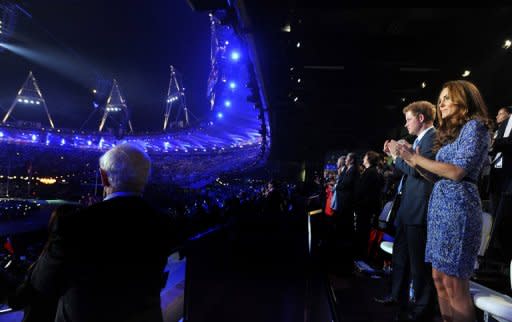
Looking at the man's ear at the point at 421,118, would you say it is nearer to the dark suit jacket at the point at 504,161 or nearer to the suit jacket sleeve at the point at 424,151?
the suit jacket sleeve at the point at 424,151

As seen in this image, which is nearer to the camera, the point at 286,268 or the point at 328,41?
the point at 286,268

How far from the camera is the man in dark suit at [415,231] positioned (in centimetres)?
221

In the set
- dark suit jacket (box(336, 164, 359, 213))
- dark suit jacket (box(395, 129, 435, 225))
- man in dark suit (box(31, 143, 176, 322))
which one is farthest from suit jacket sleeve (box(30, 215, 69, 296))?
dark suit jacket (box(336, 164, 359, 213))

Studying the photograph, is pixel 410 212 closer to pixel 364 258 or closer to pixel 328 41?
pixel 364 258

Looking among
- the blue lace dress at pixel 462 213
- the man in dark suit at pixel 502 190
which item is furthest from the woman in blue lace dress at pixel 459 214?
the man in dark suit at pixel 502 190

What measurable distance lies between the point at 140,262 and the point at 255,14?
3.88m

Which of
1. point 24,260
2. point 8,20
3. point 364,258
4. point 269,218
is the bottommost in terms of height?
point 364,258

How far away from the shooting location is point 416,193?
228 cm

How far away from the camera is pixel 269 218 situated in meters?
3.07

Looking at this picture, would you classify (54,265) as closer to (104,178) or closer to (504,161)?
(104,178)

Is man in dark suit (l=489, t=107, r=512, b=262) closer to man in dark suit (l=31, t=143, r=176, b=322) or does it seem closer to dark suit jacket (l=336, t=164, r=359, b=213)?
man in dark suit (l=31, t=143, r=176, b=322)

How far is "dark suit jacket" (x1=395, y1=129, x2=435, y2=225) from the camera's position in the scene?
221 centimetres

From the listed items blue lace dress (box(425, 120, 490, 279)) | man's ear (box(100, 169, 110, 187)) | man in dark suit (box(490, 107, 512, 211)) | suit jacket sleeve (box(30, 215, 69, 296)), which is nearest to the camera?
suit jacket sleeve (box(30, 215, 69, 296))

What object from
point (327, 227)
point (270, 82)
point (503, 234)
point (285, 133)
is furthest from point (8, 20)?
point (503, 234)
